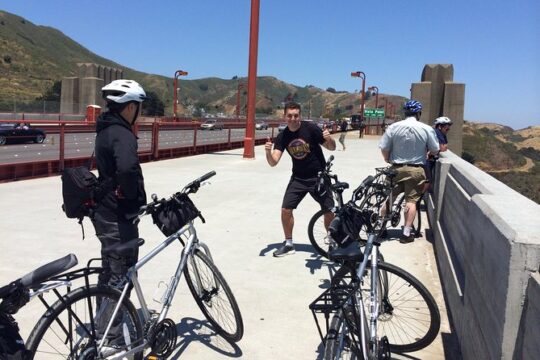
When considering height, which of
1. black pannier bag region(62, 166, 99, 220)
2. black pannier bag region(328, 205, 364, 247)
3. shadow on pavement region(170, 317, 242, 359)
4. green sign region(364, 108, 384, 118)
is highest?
green sign region(364, 108, 384, 118)

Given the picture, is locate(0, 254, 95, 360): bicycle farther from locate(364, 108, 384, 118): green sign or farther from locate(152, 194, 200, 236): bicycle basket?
locate(364, 108, 384, 118): green sign

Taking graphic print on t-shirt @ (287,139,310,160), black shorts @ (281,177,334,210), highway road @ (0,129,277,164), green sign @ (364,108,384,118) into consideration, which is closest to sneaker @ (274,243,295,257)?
black shorts @ (281,177,334,210)

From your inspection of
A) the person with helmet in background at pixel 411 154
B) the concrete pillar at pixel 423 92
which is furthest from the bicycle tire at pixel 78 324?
the concrete pillar at pixel 423 92

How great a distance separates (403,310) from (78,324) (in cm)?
226

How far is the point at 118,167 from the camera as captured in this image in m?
3.17

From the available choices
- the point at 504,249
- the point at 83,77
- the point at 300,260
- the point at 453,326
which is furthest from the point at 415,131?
the point at 83,77

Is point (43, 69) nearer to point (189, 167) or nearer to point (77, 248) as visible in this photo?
point (189, 167)

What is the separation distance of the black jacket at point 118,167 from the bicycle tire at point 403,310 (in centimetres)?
144

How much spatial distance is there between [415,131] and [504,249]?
446 centimetres

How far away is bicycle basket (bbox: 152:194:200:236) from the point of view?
3.38m

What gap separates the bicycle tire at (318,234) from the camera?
6.15 m

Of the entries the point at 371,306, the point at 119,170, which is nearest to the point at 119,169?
the point at 119,170

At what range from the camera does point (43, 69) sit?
10406cm

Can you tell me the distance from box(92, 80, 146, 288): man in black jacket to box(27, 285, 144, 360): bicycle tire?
242mm
